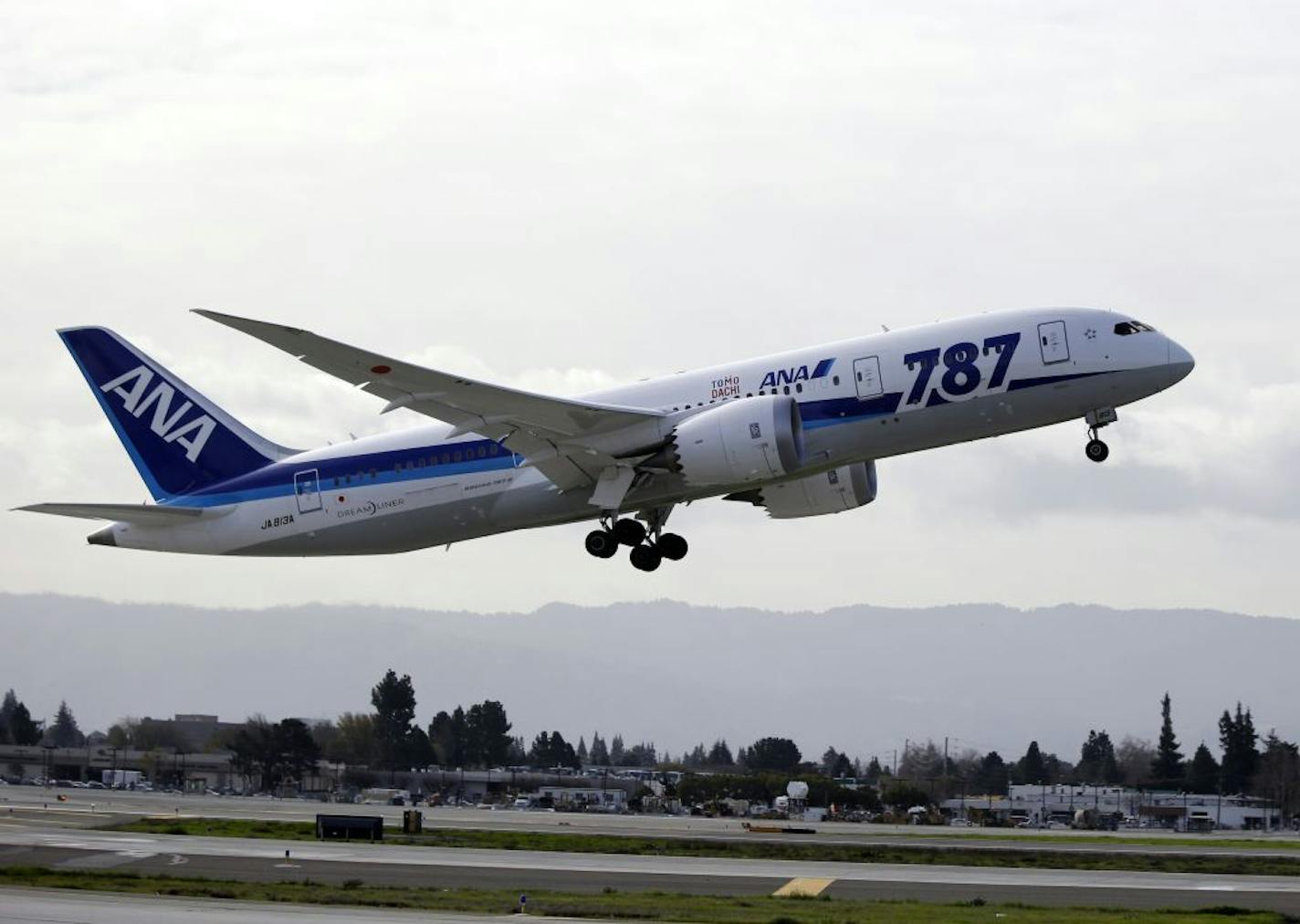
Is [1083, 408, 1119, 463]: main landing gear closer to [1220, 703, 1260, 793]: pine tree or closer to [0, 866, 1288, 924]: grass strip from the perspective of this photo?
[0, 866, 1288, 924]: grass strip

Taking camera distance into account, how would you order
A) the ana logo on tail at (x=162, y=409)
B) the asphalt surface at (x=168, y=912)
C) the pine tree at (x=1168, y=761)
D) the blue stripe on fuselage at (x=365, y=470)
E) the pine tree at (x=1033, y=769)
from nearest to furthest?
1. the asphalt surface at (x=168, y=912)
2. the blue stripe on fuselage at (x=365, y=470)
3. the ana logo on tail at (x=162, y=409)
4. the pine tree at (x=1033, y=769)
5. the pine tree at (x=1168, y=761)

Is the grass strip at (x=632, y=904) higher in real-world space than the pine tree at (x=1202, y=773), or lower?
lower

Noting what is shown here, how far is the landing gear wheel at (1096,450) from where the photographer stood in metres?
45.1

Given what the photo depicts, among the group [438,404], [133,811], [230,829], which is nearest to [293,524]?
[438,404]

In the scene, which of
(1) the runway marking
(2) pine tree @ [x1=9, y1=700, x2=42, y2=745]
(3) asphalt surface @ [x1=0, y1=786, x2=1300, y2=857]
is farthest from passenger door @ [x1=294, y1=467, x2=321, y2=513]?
(2) pine tree @ [x1=9, y1=700, x2=42, y2=745]

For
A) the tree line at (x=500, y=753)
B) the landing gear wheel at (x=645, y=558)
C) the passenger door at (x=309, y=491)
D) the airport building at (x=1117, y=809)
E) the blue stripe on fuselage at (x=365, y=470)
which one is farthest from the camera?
the tree line at (x=500, y=753)

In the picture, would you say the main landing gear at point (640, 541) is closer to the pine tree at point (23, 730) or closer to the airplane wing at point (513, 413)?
the airplane wing at point (513, 413)

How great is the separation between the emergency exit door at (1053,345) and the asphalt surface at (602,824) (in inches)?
861

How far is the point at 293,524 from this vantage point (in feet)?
167

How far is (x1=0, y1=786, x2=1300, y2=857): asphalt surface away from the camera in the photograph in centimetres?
6303

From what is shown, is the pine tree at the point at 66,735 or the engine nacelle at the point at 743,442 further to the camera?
the pine tree at the point at 66,735

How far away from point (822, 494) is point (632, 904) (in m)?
17.8

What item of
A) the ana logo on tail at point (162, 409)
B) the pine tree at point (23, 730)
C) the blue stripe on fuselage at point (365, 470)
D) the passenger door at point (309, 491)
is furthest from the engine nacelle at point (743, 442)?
the pine tree at point (23, 730)

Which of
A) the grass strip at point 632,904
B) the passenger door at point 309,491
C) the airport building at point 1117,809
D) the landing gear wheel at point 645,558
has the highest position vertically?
the passenger door at point 309,491
